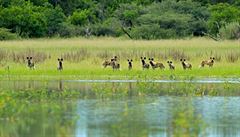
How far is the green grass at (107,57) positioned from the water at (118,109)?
8.86ft

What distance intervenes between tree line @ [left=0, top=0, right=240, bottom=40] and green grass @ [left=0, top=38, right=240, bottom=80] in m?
7.85

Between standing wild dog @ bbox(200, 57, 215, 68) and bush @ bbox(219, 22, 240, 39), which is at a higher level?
bush @ bbox(219, 22, 240, 39)

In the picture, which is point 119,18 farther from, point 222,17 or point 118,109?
point 118,109

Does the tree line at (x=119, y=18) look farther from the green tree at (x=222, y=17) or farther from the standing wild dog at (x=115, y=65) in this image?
the standing wild dog at (x=115, y=65)

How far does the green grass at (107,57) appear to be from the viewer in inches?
1134

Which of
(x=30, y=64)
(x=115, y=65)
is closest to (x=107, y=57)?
(x=115, y=65)

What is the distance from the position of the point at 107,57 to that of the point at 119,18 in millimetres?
21080

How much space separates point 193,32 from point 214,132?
36199 millimetres

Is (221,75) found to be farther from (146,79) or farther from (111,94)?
(111,94)

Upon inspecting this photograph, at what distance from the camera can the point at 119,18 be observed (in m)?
54.5

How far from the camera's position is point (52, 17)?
171 ft

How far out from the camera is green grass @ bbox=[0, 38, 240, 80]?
28797mm

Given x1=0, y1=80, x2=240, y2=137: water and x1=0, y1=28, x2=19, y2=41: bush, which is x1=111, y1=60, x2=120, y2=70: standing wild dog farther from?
x1=0, y1=28, x2=19, y2=41: bush

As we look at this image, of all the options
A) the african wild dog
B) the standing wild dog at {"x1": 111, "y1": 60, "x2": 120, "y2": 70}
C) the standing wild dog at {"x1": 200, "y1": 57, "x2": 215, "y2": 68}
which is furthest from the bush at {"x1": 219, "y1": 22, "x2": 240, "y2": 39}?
the african wild dog
